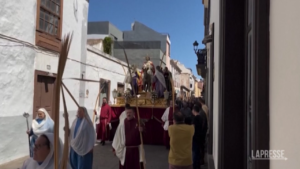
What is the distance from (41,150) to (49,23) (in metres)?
7.71

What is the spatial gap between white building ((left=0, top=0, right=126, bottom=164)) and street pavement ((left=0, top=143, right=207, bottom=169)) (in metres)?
0.46

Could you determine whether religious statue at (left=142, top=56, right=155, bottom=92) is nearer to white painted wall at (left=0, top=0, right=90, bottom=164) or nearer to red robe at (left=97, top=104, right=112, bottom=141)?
red robe at (left=97, top=104, right=112, bottom=141)

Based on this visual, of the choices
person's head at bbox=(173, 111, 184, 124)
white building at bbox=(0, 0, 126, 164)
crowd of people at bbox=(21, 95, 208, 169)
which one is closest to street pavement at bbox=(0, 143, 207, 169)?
white building at bbox=(0, 0, 126, 164)

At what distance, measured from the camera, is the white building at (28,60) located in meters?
7.48

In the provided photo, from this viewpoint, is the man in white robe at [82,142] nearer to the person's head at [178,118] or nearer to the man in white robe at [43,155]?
the person's head at [178,118]

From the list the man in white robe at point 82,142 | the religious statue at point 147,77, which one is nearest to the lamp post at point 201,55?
the religious statue at point 147,77

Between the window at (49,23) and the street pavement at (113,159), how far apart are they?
3.79 meters

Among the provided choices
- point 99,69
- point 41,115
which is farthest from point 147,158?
point 99,69

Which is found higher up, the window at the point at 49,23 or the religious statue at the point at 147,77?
the window at the point at 49,23

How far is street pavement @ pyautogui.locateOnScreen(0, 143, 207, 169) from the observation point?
718 centimetres

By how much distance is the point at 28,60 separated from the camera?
8.48 metres

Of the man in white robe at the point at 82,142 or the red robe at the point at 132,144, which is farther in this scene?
the man in white robe at the point at 82,142

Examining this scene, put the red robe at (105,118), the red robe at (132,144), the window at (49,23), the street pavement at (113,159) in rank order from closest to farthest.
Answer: the red robe at (132,144) → the street pavement at (113,159) → the window at (49,23) → the red robe at (105,118)
